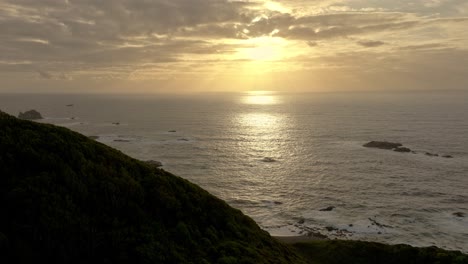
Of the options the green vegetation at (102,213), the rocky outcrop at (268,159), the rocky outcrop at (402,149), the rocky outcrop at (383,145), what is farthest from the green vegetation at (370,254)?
the rocky outcrop at (383,145)

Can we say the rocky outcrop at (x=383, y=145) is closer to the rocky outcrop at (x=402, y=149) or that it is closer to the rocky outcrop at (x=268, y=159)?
the rocky outcrop at (x=402, y=149)

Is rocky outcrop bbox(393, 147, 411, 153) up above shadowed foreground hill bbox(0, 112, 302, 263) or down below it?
below

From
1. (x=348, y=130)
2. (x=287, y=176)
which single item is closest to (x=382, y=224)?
(x=287, y=176)

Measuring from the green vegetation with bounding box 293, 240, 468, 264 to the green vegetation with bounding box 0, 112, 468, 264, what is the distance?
0.15 metres

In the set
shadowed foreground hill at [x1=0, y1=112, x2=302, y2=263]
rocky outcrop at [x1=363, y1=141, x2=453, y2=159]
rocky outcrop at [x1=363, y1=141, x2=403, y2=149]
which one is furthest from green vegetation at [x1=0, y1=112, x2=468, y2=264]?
rocky outcrop at [x1=363, y1=141, x2=403, y2=149]

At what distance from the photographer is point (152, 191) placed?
93.5 feet

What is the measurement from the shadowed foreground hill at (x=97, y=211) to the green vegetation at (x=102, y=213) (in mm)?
59

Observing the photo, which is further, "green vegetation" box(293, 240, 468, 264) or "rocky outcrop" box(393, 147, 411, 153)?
"rocky outcrop" box(393, 147, 411, 153)

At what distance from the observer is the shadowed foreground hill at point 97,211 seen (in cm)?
2128

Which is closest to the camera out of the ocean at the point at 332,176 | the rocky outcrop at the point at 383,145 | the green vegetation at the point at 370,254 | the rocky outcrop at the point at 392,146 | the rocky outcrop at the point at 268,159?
the green vegetation at the point at 370,254

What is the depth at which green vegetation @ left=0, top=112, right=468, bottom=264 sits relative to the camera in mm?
21328

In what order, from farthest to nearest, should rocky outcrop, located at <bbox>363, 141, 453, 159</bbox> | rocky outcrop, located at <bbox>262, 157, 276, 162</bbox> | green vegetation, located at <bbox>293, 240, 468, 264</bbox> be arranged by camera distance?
rocky outcrop, located at <bbox>363, 141, 453, 159</bbox> → rocky outcrop, located at <bbox>262, 157, 276, 162</bbox> → green vegetation, located at <bbox>293, 240, 468, 264</bbox>

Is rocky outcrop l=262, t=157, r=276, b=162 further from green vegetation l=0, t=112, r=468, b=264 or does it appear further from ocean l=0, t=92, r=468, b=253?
green vegetation l=0, t=112, r=468, b=264

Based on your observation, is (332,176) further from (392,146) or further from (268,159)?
(392,146)
